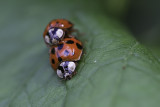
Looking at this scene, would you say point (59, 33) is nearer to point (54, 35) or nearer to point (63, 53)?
point (54, 35)

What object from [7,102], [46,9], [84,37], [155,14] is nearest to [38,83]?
[7,102]

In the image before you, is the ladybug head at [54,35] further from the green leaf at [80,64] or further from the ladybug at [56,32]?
the green leaf at [80,64]

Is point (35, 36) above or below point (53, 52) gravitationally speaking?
below

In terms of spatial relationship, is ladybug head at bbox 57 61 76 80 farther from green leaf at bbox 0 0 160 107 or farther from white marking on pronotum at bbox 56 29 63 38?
white marking on pronotum at bbox 56 29 63 38

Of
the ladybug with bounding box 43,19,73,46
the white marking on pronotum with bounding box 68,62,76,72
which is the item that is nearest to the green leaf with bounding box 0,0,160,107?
the white marking on pronotum with bounding box 68,62,76,72

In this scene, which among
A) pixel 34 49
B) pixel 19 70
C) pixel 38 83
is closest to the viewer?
pixel 38 83

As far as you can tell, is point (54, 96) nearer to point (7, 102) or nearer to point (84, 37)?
point (7, 102)
